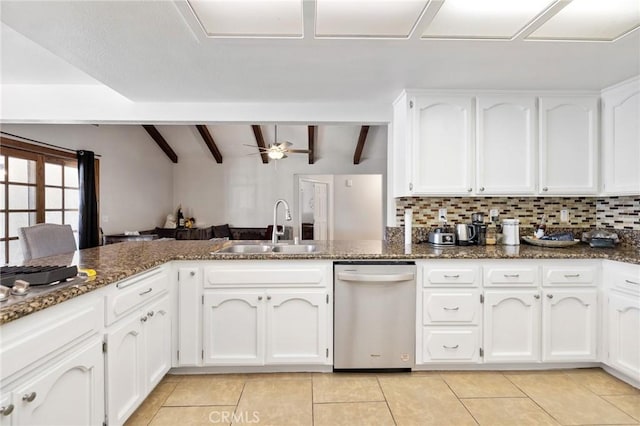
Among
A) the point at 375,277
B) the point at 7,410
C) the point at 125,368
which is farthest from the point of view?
the point at 375,277

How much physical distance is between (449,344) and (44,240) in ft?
9.14

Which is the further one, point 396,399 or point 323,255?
point 323,255

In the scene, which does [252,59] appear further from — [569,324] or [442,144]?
[569,324]

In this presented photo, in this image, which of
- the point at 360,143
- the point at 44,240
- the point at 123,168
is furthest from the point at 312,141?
the point at 44,240

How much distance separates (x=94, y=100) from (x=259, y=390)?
8.80 feet

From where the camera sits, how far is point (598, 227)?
111 inches

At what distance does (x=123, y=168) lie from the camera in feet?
17.2

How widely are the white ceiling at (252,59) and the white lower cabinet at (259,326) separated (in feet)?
4.82

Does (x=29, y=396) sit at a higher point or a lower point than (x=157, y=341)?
higher

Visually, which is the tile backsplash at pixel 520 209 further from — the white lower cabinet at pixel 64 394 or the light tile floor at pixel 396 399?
the white lower cabinet at pixel 64 394

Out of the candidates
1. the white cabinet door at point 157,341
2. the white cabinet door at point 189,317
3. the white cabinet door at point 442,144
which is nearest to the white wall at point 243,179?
the white cabinet door at point 442,144

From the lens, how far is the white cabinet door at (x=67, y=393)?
3.39 ft

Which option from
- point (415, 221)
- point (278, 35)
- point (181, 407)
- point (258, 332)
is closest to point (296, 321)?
point (258, 332)

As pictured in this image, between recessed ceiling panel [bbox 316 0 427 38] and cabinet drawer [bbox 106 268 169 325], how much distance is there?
1602 millimetres
